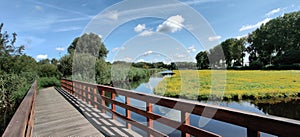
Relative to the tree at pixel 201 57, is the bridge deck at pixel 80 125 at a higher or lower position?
lower

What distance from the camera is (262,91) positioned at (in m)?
13.7

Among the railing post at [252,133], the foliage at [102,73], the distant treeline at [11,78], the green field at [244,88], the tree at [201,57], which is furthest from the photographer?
the foliage at [102,73]

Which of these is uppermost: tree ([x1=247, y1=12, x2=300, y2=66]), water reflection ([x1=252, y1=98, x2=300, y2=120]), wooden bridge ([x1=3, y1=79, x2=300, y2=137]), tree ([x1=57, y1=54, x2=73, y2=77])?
tree ([x1=247, y1=12, x2=300, y2=66])

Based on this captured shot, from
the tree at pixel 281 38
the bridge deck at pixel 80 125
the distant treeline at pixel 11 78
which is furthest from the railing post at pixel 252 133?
the tree at pixel 281 38

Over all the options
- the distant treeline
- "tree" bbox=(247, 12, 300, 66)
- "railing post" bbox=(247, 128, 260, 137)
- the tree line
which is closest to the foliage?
the distant treeline

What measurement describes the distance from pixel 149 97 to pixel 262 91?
14055 millimetres

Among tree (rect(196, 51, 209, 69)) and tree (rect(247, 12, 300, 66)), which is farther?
tree (rect(247, 12, 300, 66))

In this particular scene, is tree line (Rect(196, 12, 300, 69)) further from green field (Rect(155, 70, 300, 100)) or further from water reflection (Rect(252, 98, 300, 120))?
water reflection (Rect(252, 98, 300, 120))

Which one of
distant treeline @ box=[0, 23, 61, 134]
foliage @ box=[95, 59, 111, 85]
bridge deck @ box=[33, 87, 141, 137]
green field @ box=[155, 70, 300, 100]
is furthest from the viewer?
foliage @ box=[95, 59, 111, 85]

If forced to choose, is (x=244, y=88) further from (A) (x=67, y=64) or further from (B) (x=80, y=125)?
(A) (x=67, y=64)

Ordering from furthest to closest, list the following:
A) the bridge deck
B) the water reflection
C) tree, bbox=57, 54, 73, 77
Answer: tree, bbox=57, 54, 73, 77, the water reflection, the bridge deck

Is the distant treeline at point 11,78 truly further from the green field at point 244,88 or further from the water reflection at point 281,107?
the water reflection at point 281,107

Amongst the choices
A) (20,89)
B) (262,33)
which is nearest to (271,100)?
(20,89)

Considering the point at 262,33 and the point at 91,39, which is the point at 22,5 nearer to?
the point at 91,39
